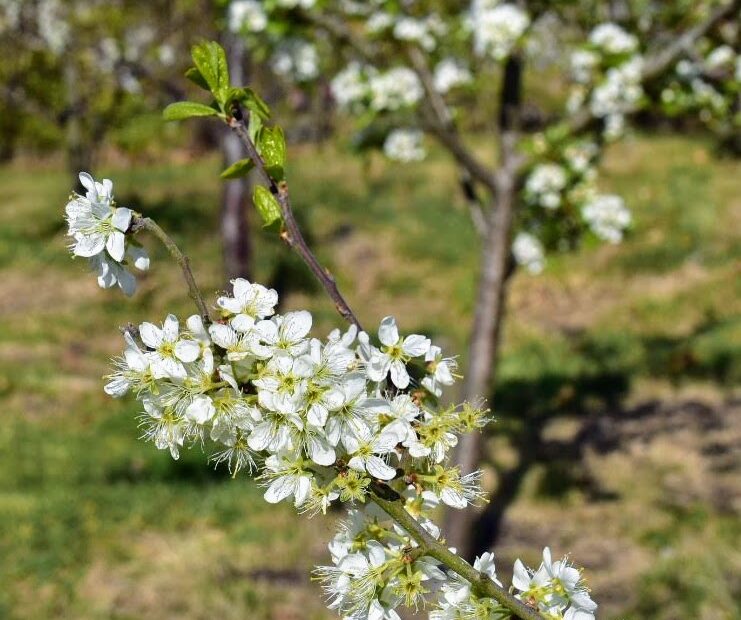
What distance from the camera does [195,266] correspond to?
916 centimetres

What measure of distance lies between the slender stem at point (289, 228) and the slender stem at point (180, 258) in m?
0.16

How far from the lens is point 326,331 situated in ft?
24.9

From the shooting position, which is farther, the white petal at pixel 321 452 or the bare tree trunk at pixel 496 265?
the bare tree trunk at pixel 496 265

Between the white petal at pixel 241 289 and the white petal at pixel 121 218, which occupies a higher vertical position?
the white petal at pixel 121 218

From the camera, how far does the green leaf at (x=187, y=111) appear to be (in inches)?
54.1

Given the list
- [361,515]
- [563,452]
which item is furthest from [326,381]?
[563,452]

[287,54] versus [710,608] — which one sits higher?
[287,54]

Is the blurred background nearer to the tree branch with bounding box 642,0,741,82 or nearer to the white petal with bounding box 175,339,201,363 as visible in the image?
the white petal with bounding box 175,339,201,363

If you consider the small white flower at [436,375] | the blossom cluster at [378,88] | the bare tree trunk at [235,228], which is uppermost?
the small white flower at [436,375]

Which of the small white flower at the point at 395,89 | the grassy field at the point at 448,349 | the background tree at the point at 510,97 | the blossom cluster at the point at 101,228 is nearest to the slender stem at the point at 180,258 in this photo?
the blossom cluster at the point at 101,228

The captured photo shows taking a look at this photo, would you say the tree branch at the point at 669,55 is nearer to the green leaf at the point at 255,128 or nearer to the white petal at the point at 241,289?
the green leaf at the point at 255,128

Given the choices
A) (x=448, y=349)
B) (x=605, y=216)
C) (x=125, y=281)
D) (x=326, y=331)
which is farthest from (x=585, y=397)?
(x=125, y=281)

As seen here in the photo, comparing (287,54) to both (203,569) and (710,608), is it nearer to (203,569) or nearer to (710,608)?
(203,569)

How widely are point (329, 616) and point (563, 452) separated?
2.31m
